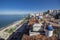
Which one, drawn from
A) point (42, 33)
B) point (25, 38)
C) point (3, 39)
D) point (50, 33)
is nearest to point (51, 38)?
point (50, 33)

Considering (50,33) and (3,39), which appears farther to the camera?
(3,39)

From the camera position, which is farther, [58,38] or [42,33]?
[42,33]

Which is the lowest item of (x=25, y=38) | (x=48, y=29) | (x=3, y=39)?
(x=3, y=39)

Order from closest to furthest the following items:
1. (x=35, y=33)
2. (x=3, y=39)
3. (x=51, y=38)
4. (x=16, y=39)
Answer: (x=51, y=38) < (x=35, y=33) < (x=16, y=39) < (x=3, y=39)

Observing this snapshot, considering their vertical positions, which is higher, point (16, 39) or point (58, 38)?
point (58, 38)

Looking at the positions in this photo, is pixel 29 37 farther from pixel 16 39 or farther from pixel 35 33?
pixel 16 39

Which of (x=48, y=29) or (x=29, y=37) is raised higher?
(x=48, y=29)

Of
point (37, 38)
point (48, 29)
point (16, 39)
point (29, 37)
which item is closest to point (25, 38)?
point (29, 37)

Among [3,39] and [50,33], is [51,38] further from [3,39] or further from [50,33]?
[3,39]

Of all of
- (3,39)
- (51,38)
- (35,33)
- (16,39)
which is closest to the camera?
(51,38)
